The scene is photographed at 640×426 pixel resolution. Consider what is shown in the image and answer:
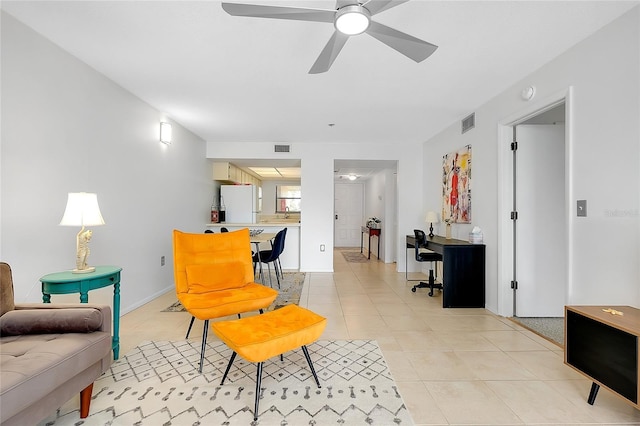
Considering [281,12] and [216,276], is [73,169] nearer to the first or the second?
[216,276]

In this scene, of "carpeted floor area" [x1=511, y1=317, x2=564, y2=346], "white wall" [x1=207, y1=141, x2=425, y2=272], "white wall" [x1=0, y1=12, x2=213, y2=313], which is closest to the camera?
"white wall" [x1=0, y1=12, x2=213, y2=313]

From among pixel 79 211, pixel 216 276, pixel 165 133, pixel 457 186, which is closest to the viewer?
pixel 79 211

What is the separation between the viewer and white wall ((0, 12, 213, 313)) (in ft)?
6.53

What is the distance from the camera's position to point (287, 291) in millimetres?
4113

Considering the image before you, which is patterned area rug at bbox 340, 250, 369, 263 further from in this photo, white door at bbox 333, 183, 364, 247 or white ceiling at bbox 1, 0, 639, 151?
white ceiling at bbox 1, 0, 639, 151

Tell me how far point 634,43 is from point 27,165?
414 cm

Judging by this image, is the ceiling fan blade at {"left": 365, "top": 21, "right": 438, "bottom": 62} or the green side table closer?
the ceiling fan blade at {"left": 365, "top": 21, "right": 438, "bottom": 62}

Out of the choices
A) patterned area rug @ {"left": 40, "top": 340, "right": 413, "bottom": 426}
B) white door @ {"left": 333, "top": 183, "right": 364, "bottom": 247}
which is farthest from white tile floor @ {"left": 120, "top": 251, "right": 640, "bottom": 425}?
white door @ {"left": 333, "top": 183, "right": 364, "bottom": 247}

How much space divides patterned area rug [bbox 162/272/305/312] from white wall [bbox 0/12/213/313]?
49cm

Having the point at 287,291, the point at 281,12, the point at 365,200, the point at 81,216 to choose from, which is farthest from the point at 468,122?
the point at 365,200

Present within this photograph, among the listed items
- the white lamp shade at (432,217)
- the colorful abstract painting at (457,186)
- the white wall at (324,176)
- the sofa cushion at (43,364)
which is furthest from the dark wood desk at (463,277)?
the sofa cushion at (43,364)

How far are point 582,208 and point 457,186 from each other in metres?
1.93

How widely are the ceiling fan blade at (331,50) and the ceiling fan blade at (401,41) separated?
161mm

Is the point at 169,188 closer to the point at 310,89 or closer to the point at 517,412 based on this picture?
the point at 310,89
